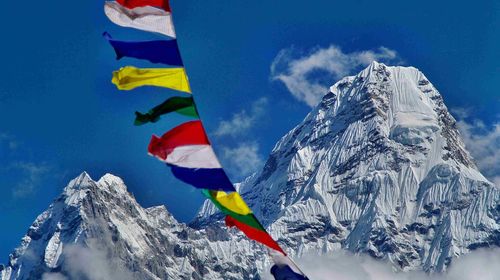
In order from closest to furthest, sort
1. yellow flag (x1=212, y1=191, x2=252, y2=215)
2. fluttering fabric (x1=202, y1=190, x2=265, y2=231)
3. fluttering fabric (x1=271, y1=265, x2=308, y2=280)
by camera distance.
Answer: fluttering fabric (x1=271, y1=265, x2=308, y2=280)
fluttering fabric (x1=202, y1=190, x2=265, y2=231)
yellow flag (x1=212, y1=191, x2=252, y2=215)

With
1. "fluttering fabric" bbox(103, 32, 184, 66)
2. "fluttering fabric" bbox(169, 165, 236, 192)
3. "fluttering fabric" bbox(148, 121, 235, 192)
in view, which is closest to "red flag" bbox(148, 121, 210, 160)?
"fluttering fabric" bbox(148, 121, 235, 192)

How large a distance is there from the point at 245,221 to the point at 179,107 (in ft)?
10.7

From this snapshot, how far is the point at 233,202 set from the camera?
31.7m

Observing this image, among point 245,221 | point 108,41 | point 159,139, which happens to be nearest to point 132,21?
point 108,41

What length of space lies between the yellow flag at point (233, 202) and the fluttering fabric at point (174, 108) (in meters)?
2.12

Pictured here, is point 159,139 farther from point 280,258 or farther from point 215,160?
point 280,258

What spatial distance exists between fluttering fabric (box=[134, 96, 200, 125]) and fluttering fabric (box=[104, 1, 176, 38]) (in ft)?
6.26

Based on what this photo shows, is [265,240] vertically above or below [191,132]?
below

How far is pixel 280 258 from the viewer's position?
99.8 ft

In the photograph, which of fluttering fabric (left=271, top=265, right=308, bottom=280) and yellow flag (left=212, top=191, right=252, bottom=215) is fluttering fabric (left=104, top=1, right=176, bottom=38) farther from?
fluttering fabric (left=271, top=265, right=308, bottom=280)

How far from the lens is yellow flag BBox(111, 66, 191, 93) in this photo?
104 ft

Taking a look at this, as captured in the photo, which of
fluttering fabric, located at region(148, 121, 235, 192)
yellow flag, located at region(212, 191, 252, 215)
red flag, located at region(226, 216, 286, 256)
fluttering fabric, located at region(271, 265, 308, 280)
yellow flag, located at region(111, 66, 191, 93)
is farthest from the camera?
yellow flag, located at region(111, 66, 191, 93)

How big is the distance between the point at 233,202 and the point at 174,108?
2.73 m

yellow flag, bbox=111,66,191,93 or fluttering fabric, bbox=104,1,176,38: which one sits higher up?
fluttering fabric, bbox=104,1,176,38
